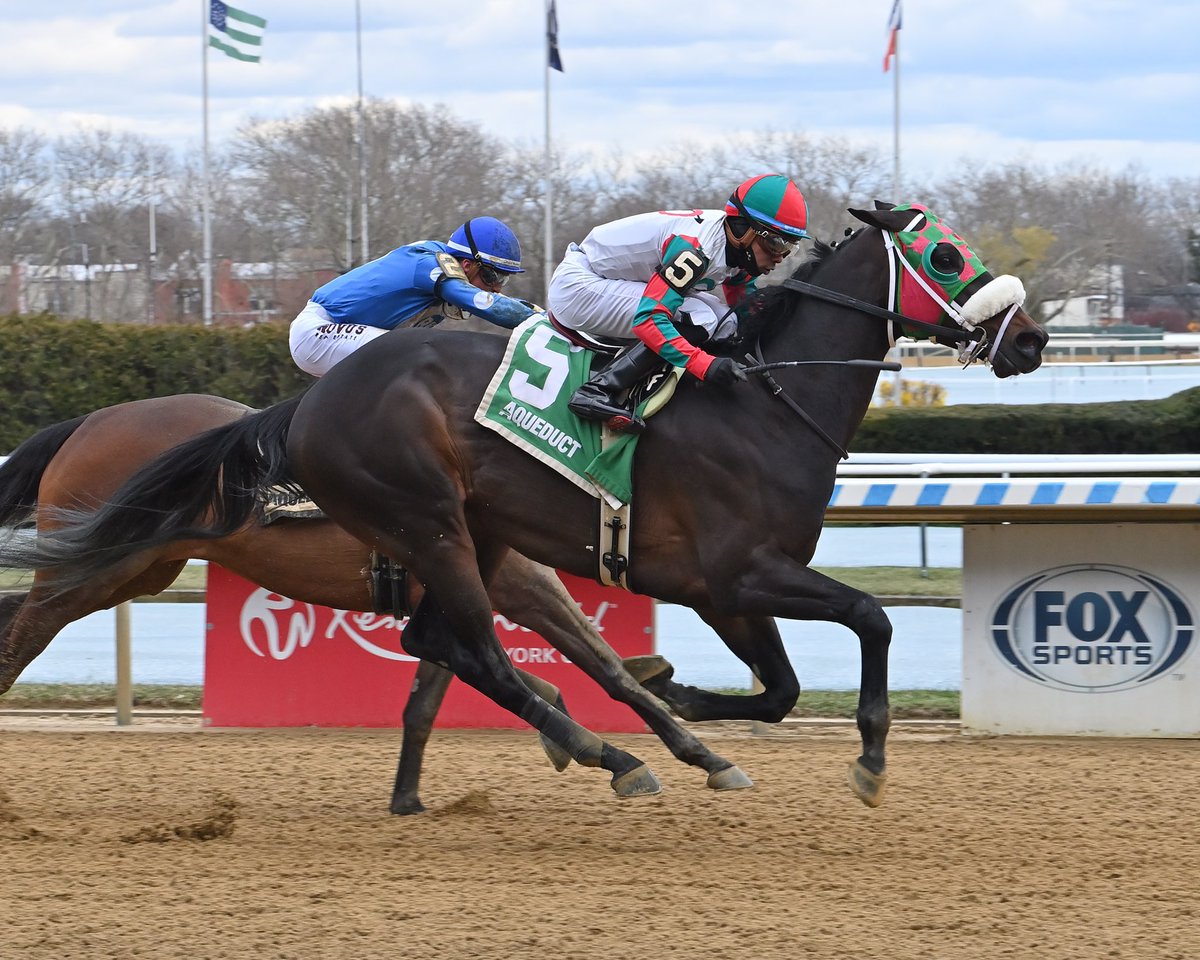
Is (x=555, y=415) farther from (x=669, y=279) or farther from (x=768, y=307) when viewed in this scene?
(x=768, y=307)

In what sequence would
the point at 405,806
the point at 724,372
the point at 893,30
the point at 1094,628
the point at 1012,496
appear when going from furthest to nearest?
1. the point at 893,30
2. the point at 1094,628
3. the point at 1012,496
4. the point at 405,806
5. the point at 724,372

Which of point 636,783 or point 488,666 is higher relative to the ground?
point 488,666

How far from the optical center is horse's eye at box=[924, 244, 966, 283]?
171 inches

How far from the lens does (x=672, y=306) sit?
4.39 m

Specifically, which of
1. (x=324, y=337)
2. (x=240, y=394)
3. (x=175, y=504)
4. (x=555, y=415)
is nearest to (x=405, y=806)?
(x=175, y=504)

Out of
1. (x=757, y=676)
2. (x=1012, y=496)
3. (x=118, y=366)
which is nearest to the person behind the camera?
(x=757, y=676)

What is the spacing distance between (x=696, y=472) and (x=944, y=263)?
3.02 ft

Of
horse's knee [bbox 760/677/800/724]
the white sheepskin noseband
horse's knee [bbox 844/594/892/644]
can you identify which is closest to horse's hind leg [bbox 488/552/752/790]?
horse's knee [bbox 760/677/800/724]

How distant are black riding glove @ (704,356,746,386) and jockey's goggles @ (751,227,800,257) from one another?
374mm

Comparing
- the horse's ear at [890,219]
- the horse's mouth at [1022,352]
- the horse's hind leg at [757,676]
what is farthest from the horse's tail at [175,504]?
the horse's mouth at [1022,352]

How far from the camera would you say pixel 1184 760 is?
233 inches

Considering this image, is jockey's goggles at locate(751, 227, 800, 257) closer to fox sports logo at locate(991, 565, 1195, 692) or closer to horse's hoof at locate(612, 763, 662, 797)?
horse's hoof at locate(612, 763, 662, 797)

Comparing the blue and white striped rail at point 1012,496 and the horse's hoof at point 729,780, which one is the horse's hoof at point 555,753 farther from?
the blue and white striped rail at point 1012,496

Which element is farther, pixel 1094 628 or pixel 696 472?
pixel 1094 628
